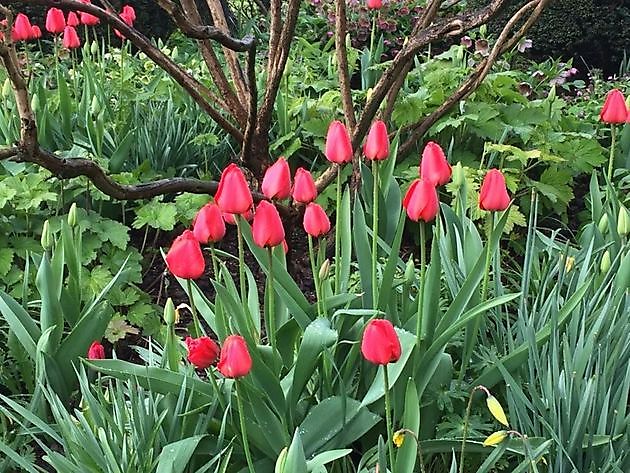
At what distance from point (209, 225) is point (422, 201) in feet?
1.43

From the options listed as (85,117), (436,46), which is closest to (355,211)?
(85,117)

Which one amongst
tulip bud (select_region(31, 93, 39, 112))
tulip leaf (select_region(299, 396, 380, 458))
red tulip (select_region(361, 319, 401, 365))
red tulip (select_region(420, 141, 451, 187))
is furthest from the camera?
tulip bud (select_region(31, 93, 39, 112))

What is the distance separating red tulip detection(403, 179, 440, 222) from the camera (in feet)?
5.28

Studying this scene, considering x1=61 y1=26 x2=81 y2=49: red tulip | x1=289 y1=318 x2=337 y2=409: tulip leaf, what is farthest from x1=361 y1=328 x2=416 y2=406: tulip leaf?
x1=61 y1=26 x2=81 y2=49: red tulip

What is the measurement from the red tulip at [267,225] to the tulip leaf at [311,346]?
0.73 ft

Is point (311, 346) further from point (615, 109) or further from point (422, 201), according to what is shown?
point (615, 109)

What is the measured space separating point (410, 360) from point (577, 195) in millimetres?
2186

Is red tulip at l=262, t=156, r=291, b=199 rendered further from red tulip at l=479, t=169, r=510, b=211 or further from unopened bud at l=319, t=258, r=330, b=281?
red tulip at l=479, t=169, r=510, b=211

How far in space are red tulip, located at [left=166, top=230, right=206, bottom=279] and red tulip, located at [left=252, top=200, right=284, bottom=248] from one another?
119 millimetres

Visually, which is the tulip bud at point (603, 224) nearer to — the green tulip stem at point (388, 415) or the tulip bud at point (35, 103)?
the green tulip stem at point (388, 415)

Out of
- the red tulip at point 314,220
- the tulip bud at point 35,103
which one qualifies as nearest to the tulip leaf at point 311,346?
the red tulip at point 314,220

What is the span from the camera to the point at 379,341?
1.36 metres

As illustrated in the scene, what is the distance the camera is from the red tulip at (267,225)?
1.63 m

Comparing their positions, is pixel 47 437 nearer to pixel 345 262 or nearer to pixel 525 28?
pixel 345 262
